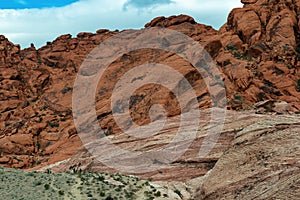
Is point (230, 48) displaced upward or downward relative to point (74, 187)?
upward

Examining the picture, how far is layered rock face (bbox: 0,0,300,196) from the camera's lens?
4419cm

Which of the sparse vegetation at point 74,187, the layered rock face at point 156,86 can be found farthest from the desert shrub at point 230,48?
the sparse vegetation at point 74,187

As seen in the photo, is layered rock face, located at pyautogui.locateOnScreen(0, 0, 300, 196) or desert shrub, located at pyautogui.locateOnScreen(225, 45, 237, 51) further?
desert shrub, located at pyautogui.locateOnScreen(225, 45, 237, 51)

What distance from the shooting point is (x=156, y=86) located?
150 feet

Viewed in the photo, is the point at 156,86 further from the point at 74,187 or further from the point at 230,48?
the point at 74,187

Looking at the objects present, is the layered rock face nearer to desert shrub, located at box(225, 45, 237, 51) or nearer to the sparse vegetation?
desert shrub, located at box(225, 45, 237, 51)

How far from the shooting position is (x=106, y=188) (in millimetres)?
24266

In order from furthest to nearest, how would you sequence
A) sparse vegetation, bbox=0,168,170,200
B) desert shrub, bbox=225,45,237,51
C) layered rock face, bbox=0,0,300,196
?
desert shrub, bbox=225,45,237,51, layered rock face, bbox=0,0,300,196, sparse vegetation, bbox=0,168,170,200

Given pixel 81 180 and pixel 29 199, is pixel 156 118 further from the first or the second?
pixel 29 199

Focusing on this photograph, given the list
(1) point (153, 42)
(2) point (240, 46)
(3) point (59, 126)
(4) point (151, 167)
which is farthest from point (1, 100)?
(4) point (151, 167)

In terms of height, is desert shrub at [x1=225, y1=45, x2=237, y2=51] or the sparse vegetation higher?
desert shrub at [x1=225, y1=45, x2=237, y2=51]

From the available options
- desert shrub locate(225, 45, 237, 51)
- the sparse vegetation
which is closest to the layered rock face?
desert shrub locate(225, 45, 237, 51)

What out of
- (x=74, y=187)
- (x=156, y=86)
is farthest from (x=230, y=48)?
(x=74, y=187)

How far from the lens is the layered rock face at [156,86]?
145 ft
